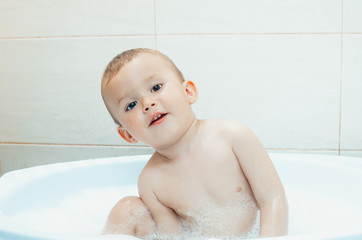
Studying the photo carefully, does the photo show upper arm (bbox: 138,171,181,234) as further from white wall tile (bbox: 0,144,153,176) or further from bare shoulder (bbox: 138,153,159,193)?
white wall tile (bbox: 0,144,153,176)

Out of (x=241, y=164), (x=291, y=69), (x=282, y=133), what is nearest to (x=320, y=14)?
(x=291, y=69)

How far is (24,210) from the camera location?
100 cm

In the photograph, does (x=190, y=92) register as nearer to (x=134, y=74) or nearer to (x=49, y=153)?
(x=134, y=74)

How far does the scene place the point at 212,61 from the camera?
1324 millimetres

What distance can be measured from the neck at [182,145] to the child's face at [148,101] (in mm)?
37

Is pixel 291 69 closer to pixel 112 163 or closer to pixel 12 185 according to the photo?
pixel 112 163

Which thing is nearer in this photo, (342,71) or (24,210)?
(24,210)

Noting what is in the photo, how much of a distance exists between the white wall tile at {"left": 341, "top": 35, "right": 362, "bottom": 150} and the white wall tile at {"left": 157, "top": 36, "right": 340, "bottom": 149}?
0.03 metres

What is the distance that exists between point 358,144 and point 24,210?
1.10m

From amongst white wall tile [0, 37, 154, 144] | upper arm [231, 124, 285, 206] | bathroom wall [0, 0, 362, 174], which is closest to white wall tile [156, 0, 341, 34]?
bathroom wall [0, 0, 362, 174]

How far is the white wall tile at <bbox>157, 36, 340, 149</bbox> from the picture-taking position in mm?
1288

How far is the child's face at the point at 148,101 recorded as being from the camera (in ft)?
2.77

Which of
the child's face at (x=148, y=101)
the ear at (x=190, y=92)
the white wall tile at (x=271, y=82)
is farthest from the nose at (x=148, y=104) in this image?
the white wall tile at (x=271, y=82)

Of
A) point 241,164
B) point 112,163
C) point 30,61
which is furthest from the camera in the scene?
point 30,61
